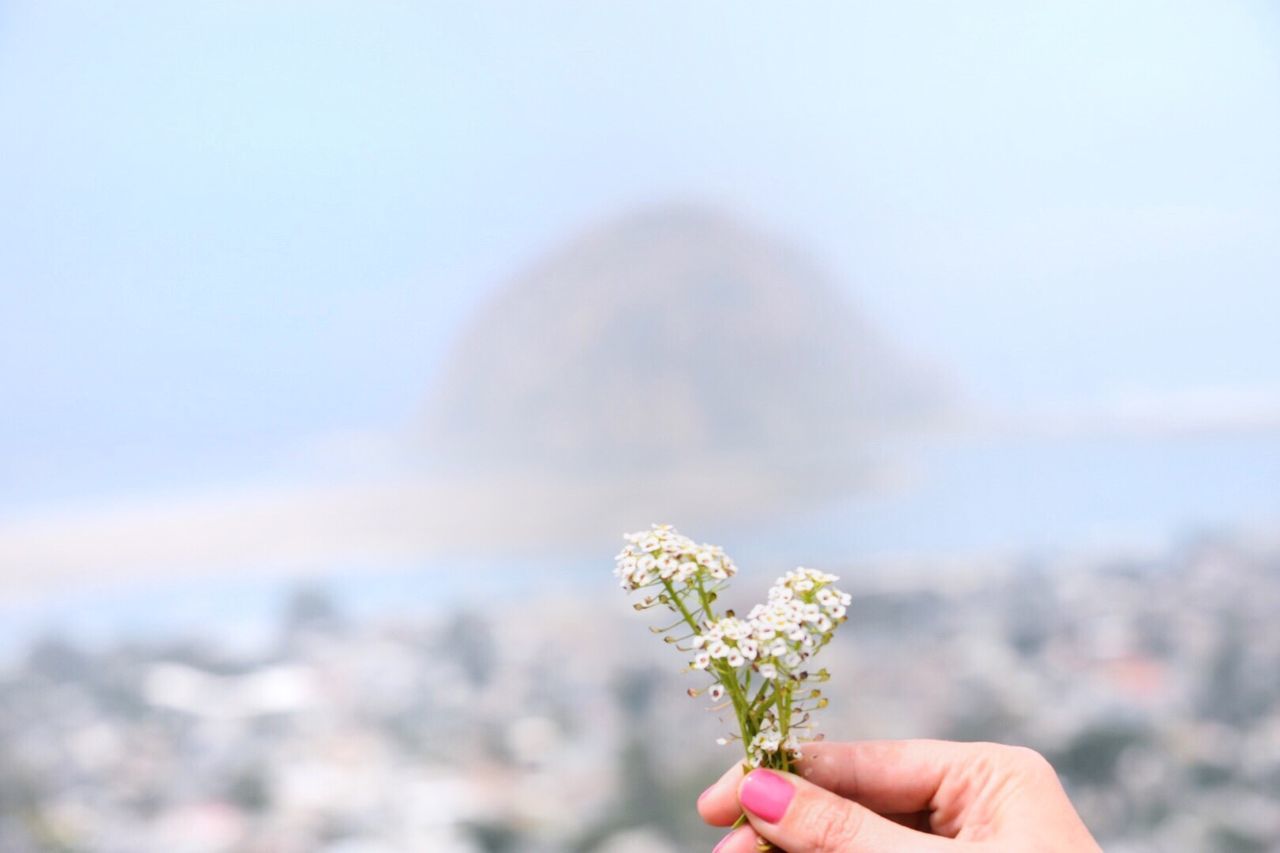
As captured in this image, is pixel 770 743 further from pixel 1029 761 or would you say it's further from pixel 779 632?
pixel 1029 761

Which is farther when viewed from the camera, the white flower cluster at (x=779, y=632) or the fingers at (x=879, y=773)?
the fingers at (x=879, y=773)

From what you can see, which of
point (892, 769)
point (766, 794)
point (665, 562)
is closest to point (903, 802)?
point (892, 769)

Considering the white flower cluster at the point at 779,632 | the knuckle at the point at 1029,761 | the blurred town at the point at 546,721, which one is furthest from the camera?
the blurred town at the point at 546,721

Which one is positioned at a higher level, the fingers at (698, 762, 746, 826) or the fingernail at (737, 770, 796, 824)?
the fingers at (698, 762, 746, 826)

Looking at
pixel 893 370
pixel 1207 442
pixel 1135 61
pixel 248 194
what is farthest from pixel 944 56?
pixel 248 194

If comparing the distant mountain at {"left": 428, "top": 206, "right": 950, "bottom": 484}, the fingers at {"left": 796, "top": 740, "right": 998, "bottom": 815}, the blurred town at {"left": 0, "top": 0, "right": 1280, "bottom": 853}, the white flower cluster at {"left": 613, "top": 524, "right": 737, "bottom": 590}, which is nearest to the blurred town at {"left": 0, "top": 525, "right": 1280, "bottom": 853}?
the blurred town at {"left": 0, "top": 0, "right": 1280, "bottom": 853}

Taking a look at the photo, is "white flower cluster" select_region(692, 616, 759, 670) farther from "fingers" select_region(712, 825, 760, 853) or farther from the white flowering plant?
"fingers" select_region(712, 825, 760, 853)

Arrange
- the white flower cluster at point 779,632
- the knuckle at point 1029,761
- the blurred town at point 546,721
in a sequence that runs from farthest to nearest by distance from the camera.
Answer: the blurred town at point 546,721 → the knuckle at point 1029,761 → the white flower cluster at point 779,632

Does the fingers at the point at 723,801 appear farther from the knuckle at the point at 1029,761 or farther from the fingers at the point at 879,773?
the knuckle at the point at 1029,761

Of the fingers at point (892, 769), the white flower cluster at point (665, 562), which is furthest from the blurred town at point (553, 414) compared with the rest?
the white flower cluster at point (665, 562)
